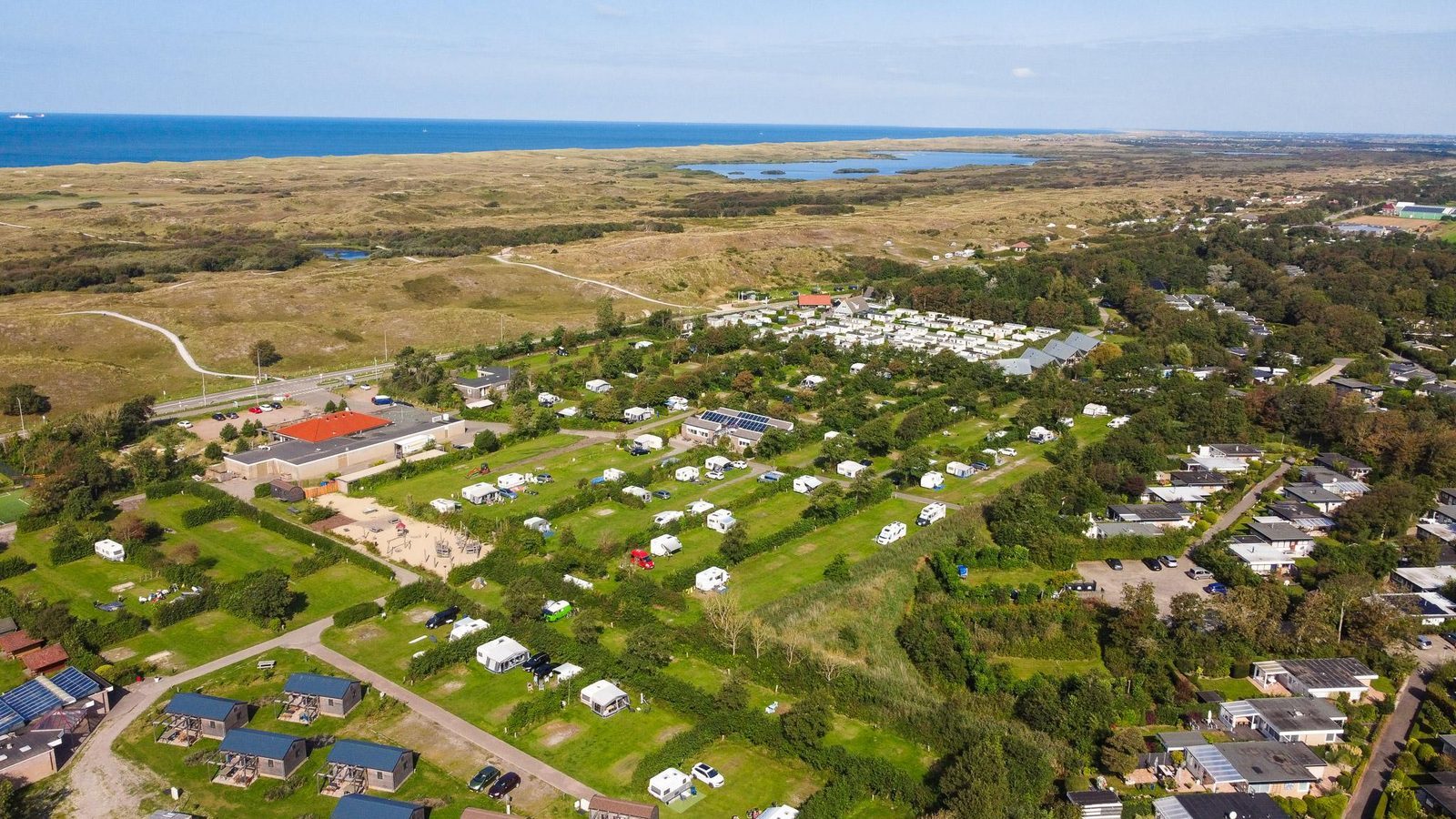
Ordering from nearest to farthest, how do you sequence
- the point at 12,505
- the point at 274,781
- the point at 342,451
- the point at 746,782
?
the point at 274,781, the point at 746,782, the point at 12,505, the point at 342,451

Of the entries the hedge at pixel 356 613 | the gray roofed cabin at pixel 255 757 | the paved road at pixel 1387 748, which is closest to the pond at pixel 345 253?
the hedge at pixel 356 613

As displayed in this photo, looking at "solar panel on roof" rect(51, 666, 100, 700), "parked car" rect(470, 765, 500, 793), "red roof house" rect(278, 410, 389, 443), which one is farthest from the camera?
"red roof house" rect(278, 410, 389, 443)


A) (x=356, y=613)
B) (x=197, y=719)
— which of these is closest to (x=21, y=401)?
(x=356, y=613)

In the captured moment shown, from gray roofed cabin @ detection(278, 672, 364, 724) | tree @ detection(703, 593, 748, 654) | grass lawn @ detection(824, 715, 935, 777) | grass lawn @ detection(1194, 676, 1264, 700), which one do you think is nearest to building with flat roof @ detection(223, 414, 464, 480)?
gray roofed cabin @ detection(278, 672, 364, 724)

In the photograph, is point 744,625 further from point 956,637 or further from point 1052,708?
point 1052,708

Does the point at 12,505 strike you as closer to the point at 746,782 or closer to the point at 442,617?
the point at 442,617

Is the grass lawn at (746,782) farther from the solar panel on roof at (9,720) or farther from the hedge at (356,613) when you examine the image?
the solar panel on roof at (9,720)

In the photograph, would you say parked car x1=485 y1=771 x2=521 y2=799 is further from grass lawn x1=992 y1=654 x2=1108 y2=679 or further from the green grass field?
grass lawn x1=992 y1=654 x2=1108 y2=679
